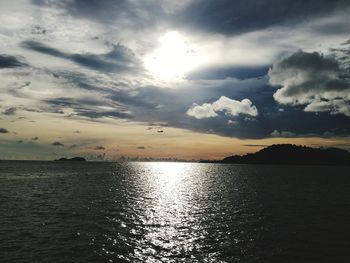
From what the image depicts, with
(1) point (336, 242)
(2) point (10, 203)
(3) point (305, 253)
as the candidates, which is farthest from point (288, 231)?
(2) point (10, 203)

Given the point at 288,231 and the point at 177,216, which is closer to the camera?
the point at 288,231

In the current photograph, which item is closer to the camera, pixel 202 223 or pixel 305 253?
pixel 305 253

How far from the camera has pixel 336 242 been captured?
113ft

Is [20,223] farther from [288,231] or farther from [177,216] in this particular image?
[288,231]

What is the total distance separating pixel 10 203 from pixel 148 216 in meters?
27.0

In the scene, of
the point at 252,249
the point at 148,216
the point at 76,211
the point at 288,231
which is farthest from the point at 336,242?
the point at 76,211

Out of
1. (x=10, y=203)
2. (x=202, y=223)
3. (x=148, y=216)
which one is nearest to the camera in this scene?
(x=202, y=223)

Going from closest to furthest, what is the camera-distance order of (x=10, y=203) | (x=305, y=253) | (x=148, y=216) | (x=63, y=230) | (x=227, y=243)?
1. (x=305, y=253)
2. (x=227, y=243)
3. (x=63, y=230)
4. (x=148, y=216)
5. (x=10, y=203)

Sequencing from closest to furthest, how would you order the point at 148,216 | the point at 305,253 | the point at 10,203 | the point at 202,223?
the point at 305,253 → the point at 202,223 → the point at 148,216 → the point at 10,203

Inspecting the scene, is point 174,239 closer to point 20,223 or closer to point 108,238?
point 108,238

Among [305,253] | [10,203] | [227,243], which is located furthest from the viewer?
[10,203]

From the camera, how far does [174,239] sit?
34.9m

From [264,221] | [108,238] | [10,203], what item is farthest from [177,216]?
[10,203]

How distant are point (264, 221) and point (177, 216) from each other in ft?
43.8
